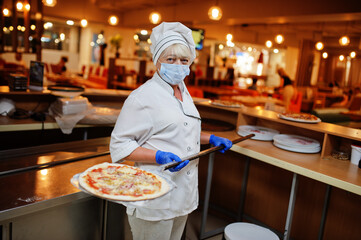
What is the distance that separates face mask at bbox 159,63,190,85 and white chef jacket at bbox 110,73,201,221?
32 mm

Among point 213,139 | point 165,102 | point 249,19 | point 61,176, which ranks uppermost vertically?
point 249,19

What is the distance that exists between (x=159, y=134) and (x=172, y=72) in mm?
316

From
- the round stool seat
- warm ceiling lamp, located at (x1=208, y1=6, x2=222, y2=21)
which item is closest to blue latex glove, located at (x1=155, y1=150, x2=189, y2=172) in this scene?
the round stool seat

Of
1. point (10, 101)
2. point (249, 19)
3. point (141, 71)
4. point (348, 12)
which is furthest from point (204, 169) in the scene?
point (141, 71)

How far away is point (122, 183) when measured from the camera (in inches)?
56.4

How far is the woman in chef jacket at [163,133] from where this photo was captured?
61.5 inches

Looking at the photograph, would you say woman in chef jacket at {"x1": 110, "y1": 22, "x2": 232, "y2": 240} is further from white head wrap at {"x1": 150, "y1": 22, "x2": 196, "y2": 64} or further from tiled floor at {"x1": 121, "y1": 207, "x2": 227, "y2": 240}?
tiled floor at {"x1": 121, "y1": 207, "x2": 227, "y2": 240}

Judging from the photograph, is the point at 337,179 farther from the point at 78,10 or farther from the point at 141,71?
the point at 78,10

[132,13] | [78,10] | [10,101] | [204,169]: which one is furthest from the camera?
[132,13]

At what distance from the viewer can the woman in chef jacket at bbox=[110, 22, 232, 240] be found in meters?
1.56

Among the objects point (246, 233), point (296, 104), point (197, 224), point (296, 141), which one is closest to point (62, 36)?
point (296, 104)

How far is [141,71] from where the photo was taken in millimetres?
8367

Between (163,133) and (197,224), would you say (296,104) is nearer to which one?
(197,224)

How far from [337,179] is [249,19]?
586 cm
